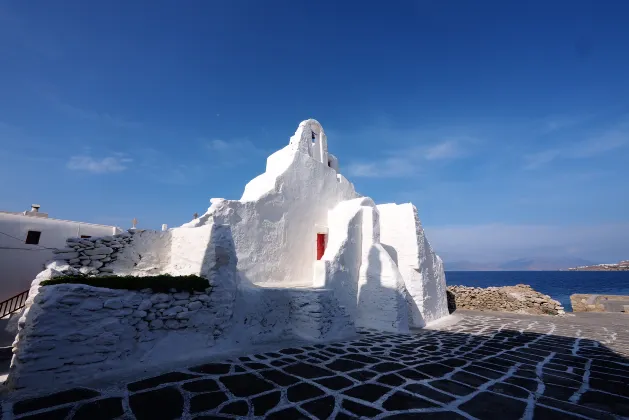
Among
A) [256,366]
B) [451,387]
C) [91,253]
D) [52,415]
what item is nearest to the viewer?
[52,415]

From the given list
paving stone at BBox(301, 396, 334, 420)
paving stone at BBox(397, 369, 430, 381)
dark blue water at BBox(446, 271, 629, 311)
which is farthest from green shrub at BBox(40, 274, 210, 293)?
dark blue water at BBox(446, 271, 629, 311)

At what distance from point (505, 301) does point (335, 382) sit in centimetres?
1479

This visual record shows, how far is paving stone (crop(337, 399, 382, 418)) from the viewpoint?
3.58 metres

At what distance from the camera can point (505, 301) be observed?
1538cm

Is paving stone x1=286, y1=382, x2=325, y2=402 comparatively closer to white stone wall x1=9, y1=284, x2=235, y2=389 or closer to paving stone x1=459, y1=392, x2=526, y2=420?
paving stone x1=459, y1=392, x2=526, y2=420

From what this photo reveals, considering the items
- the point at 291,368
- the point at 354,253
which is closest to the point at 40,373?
the point at 291,368

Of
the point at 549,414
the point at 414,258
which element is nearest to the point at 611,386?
the point at 549,414

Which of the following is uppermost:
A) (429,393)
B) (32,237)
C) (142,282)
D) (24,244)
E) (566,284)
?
(32,237)

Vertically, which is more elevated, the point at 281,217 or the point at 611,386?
the point at 281,217

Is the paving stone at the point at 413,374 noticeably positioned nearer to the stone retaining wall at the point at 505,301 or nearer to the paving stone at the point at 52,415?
the paving stone at the point at 52,415

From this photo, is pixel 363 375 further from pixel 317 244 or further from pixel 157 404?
pixel 317 244

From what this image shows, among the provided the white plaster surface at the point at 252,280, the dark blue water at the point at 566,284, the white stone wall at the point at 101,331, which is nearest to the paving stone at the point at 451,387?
the white plaster surface at the point at 252,280

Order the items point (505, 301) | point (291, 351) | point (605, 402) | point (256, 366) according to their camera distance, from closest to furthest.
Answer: point (605, 402), point (256, 366), point (291, 351), point (505, 301)

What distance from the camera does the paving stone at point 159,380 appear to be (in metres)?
4.15
